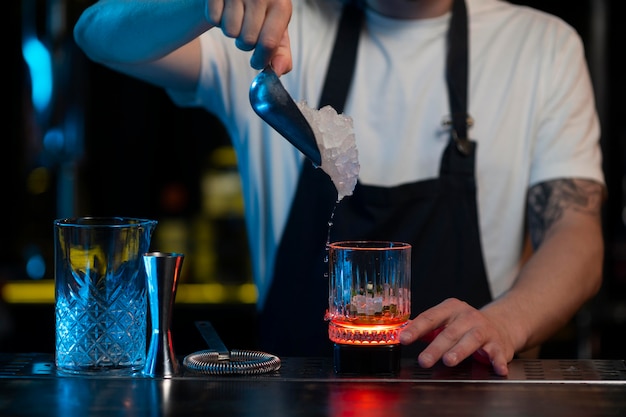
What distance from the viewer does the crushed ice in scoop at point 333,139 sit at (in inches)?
58.1

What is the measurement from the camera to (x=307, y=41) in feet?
7.52

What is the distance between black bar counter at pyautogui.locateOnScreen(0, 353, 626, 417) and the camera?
1.28 m

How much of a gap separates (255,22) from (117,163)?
99.8 inches

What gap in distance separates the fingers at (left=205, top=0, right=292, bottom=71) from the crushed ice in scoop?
0.10 meters

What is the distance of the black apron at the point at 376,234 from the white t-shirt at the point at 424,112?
0.06m

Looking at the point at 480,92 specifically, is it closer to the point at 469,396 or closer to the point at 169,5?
the point at 169,5

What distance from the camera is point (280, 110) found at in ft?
4.63

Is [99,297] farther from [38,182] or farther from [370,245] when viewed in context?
[38,182]

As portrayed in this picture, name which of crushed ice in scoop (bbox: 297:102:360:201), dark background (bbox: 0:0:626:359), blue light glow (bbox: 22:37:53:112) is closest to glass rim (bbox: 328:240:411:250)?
crushed ice in scoop (bbox: 297:102:360:201)

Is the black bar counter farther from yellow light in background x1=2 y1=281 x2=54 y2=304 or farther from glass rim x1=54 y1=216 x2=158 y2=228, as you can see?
yellow light in background x1=2 y1=281 x2=54 y2=304

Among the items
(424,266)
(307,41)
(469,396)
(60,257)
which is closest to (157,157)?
(307,41)

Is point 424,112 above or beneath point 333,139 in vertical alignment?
above

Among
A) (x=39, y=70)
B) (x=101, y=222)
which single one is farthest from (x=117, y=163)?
(x=101, y=222)

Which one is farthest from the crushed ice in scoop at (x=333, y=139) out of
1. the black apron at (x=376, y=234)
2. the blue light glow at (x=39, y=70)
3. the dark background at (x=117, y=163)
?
the blue light glow at (x=39, y=70)
